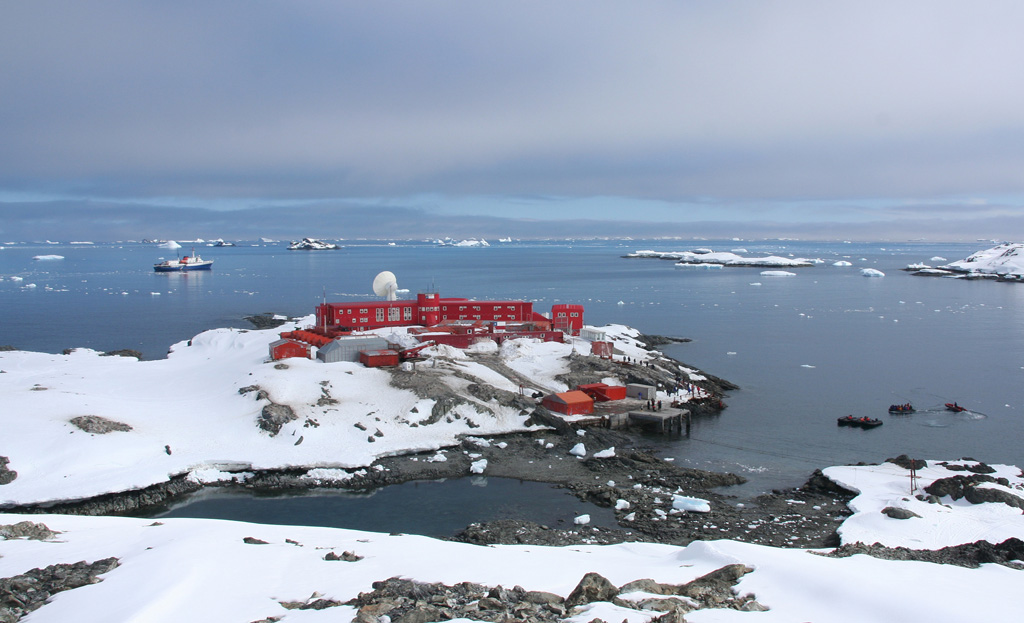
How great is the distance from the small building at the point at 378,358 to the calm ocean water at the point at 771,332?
50.9 feet

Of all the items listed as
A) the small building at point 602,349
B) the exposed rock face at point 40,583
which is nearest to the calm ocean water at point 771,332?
the small building at point 602,349

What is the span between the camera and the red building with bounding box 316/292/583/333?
45719 mm

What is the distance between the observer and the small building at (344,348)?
1497 inches

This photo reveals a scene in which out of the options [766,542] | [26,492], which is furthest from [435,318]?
[766,542]

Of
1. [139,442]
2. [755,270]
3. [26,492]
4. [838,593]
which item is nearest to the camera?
[838,593]

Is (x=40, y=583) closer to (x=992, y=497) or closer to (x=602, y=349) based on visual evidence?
(x=992, y=497)

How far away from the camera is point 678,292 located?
103 meters

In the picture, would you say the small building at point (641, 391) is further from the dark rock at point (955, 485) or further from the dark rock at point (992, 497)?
the dark rock at point (992, 497)

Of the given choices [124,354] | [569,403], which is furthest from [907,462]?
[124,354]

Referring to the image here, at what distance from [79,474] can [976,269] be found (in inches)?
6508

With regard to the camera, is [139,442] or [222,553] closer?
[222,553]

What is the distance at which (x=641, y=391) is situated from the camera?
37.7 metres

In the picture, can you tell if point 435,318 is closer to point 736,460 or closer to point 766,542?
point 736,460

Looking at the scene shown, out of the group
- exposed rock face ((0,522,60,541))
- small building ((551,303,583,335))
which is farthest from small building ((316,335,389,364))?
exposed rock face ((0,522,60,541))
